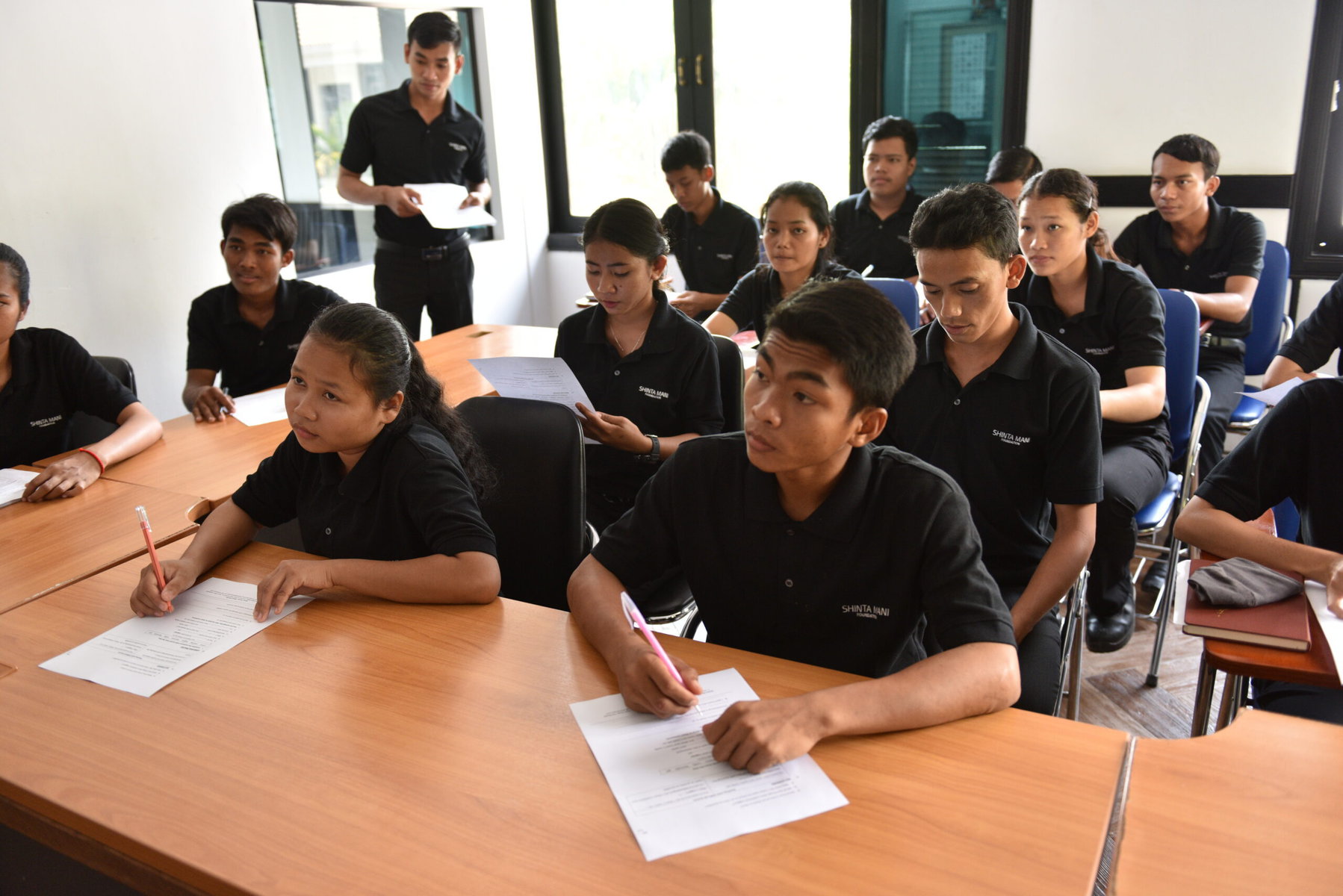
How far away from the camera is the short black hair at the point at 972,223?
1.76m

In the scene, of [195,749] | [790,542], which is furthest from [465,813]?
[790,542]

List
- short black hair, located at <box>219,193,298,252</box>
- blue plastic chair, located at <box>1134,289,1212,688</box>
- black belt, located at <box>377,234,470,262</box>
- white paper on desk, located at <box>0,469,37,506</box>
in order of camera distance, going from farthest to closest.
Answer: black belt, located at <box>377,234,470,262</box>
short black hair, located at <box>219,193,298,252</box>
blue plastic chair, located at <box>1134,289,1212,688</box>
white paper on desk, located at <box>0,469,37,506</box>

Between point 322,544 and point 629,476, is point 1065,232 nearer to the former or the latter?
point 629,476

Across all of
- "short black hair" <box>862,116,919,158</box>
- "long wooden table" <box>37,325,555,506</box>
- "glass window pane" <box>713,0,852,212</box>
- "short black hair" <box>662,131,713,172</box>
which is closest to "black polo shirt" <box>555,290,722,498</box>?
"long wooden table" <box>37,325,555,506</box>

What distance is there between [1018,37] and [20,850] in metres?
4.35

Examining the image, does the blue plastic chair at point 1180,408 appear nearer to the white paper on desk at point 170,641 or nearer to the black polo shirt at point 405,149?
the white paper on desk at point 170,641

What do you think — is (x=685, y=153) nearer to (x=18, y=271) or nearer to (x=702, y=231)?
(x=702, y=231)

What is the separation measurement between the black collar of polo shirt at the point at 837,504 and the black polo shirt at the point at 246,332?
79.7 inches

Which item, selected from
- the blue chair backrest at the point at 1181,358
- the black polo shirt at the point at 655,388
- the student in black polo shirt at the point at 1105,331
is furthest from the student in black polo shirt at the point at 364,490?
the blue chair backrest at the point at 1181,358

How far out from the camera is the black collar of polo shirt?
1.29 meters

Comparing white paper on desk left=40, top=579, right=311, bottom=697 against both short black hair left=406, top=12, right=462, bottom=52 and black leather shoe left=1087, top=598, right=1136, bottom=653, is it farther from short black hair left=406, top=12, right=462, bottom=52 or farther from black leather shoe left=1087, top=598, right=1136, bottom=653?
short black hair left=406, top=12, right=462, bottom=52

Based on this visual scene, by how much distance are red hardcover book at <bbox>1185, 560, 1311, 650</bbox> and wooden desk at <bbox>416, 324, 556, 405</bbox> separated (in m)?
1.88

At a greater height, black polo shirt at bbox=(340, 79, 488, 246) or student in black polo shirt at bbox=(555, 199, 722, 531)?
black polo shirt at bbox=(340, 79, 488, 246)

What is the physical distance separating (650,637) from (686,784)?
0.69ft
